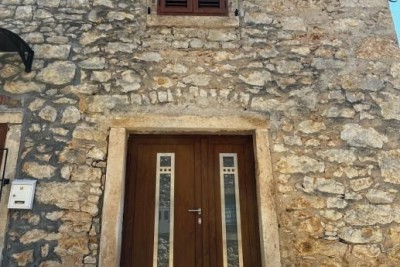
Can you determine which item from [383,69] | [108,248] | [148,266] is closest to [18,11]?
[108,248]

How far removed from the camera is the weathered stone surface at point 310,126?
3.46 metres

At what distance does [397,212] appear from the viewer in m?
3.21

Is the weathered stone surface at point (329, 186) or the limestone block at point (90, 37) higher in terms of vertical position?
the limestone block at point (90, 37)

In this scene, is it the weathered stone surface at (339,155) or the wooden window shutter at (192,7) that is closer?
the weathered stone surface at (339,155)

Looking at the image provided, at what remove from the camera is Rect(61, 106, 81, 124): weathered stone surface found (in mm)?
3398

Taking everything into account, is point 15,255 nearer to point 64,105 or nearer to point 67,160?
point 67,160

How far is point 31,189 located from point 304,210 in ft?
7.70

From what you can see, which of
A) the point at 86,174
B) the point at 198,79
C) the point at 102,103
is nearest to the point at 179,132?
the point at 198,79

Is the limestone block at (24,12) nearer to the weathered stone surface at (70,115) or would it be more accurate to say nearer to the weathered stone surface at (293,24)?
the weathered stone surface at (70,115)

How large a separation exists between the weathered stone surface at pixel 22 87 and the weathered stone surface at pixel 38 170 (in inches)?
28.9

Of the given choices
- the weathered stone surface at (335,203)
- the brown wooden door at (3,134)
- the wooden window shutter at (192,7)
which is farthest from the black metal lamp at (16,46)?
the weathered stone surface at (335,203)

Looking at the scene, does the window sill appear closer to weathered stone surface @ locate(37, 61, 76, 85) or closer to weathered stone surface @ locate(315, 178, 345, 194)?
weathered stone surface @ locate(37, 61, 76, 85)

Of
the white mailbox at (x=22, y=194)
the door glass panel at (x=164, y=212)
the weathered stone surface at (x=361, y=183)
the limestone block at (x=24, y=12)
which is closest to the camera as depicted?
the white mailbox at (x=22, y=194)

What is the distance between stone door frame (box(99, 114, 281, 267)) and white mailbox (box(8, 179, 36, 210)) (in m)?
0.62
